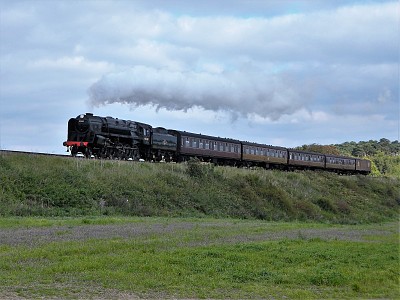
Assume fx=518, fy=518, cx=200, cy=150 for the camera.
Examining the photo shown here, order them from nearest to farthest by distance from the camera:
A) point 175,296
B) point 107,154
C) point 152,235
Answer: point 175,296, point 152,235, point 107,154

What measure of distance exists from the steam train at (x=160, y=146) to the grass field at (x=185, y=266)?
1861 cm

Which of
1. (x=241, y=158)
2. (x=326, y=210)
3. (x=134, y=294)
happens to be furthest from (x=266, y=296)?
(x=241, y=158)

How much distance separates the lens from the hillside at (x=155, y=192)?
1100 inches

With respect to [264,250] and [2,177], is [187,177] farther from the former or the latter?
[264,250]

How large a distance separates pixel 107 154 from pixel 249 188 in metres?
12.0

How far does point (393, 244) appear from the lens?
18078 mm

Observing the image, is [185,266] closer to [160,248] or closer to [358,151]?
[160,248]

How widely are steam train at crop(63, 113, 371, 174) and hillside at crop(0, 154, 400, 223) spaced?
3.74 metres

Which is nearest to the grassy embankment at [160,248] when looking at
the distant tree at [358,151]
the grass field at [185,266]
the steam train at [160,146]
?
the grass field at [185,266]

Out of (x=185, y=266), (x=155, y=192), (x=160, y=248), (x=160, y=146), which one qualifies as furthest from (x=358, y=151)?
(x=185, y=266)

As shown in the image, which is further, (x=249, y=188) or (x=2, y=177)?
(x=249, y=188)

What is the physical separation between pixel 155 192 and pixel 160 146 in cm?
1126

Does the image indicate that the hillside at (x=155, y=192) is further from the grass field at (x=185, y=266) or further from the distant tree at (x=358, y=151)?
the distant tree at (x=358, y=151)

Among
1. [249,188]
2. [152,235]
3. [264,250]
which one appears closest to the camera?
[264,250]
